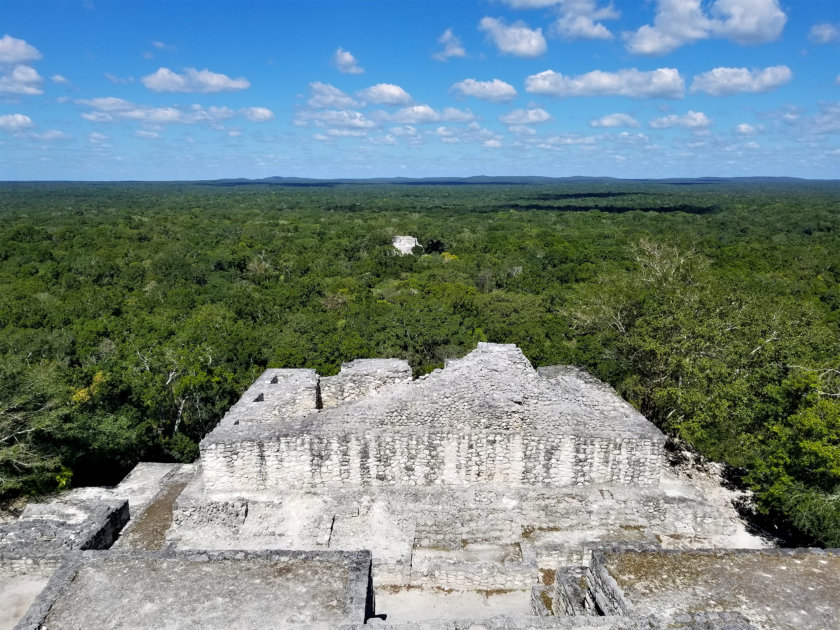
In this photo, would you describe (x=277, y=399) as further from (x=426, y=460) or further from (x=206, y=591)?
(x=206, y=591)

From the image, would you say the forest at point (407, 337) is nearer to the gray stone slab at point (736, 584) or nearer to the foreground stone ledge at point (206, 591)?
the gray stone slab at point (736, 584)

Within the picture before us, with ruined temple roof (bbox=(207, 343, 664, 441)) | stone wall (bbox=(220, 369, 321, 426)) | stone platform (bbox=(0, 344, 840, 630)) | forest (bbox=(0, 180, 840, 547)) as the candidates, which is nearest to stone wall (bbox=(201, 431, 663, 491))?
stone platform (bbox=(0, 344, 840, 630))

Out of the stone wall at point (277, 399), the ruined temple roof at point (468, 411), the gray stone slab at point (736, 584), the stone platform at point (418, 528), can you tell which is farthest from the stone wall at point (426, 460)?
the gray stone slab at point (736, 584)

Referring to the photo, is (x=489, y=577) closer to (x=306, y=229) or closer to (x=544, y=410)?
(x=544, y=410)

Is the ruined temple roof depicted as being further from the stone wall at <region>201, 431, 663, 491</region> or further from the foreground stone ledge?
the foreground stone ledge

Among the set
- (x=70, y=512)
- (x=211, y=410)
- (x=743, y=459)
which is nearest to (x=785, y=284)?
(x=743, y=459)

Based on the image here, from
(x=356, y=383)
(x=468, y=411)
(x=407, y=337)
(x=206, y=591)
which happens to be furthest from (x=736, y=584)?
(x=407, y=337)
